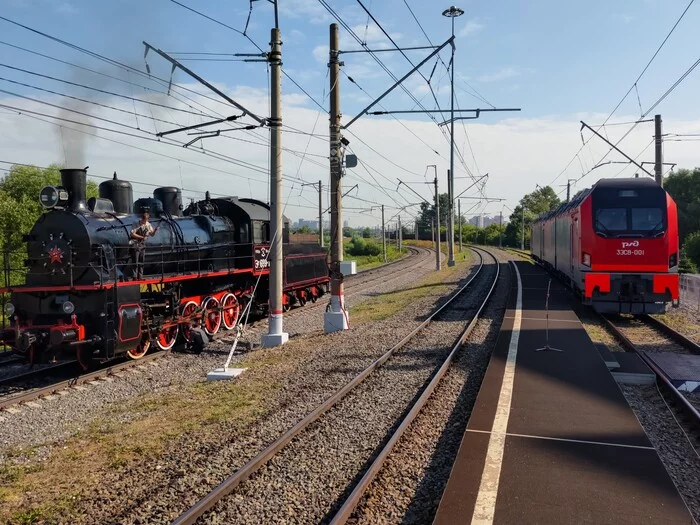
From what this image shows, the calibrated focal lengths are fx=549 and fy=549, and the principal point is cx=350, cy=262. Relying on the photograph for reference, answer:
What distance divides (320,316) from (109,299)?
822 cm

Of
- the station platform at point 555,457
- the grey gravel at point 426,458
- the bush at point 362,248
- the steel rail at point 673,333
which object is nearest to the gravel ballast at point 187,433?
the grey gravel at point 426,458

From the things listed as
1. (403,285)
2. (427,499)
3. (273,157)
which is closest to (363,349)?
(273,157)

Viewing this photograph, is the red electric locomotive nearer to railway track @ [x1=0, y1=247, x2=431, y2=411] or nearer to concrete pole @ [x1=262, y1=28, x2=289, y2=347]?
concrete pole @ [x1=262, y1=28, x2=289, y2=347]


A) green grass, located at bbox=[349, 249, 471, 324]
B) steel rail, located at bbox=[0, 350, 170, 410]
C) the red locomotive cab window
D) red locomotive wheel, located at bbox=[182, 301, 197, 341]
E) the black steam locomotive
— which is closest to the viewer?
steel rail, located at bbox=[0, 350, 170, 410]

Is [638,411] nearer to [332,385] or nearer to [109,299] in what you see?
[332,385]

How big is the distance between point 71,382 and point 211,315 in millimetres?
4689

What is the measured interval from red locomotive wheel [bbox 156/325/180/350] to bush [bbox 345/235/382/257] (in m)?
57.5

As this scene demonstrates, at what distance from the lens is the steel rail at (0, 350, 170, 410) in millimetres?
8141

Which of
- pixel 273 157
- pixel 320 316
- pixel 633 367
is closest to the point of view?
pixel 633 367

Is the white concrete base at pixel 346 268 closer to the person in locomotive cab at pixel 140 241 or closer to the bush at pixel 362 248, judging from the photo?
the person in locomotive cab at pixel 140 241

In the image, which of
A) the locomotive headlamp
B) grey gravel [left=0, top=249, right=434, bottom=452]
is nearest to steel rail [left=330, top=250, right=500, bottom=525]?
grey gravel [left=0, top=249, right=434, bottom=452]

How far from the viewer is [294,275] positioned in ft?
57.0

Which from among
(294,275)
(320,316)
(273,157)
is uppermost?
(273,157)

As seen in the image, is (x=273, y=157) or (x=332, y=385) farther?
(x=273, y=157)
